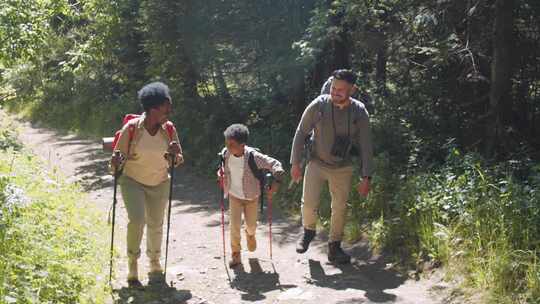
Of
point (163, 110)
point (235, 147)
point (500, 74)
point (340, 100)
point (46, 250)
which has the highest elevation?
point (500, 74)

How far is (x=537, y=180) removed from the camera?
723cm

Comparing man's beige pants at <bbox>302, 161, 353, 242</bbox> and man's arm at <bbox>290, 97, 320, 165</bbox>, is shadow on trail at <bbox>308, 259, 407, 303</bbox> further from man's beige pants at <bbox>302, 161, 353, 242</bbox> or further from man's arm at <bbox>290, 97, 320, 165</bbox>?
man's arm at <bbox>290, 97, 320, 165</bbox>

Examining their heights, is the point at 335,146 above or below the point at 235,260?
above

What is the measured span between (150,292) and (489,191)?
4.04 m

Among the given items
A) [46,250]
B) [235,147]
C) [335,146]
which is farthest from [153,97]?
[335,146]

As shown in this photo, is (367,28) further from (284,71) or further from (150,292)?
(150,292)

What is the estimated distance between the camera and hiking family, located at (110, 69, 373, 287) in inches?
256

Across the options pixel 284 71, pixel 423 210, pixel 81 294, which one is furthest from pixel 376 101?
pixel 81 294

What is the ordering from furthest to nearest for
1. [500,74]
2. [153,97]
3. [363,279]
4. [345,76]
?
[500,74] → [363,279] → [345,76] → [153,97]

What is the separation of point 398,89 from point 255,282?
6238 millimetres

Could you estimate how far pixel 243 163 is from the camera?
731 centimetres

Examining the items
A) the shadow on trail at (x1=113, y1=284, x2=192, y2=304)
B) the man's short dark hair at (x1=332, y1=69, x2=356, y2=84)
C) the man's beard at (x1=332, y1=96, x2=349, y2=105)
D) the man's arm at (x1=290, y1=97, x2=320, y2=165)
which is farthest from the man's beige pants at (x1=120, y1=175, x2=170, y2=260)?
the man's short dark hair at (x1=332, y1=69, x2=356, y2=84)

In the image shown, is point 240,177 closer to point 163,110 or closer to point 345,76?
point 163,110

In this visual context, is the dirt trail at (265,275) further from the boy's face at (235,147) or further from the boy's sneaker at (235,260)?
the boy's face at (235,147)
